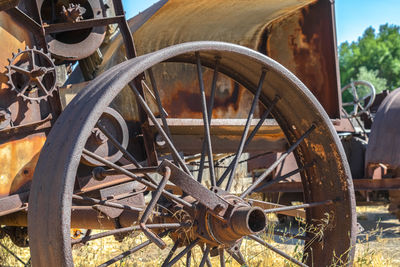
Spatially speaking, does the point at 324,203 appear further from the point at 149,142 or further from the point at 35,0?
the point at 35,0

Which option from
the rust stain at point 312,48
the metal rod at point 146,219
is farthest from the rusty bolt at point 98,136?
the rust stain at point 312,48

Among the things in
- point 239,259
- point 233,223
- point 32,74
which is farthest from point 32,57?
point 239,259

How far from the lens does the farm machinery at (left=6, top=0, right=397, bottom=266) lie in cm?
219

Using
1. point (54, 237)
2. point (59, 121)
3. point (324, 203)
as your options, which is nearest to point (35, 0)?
point (59, 121)

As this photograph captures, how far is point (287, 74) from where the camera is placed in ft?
9.09

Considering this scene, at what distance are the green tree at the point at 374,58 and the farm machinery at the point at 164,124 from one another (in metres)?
32.2

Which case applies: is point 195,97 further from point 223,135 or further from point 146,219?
point 146,219

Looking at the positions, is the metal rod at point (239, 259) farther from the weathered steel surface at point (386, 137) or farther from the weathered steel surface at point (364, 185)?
the weathered steel surface at point (364, 185)

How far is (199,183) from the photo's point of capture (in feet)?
8.13

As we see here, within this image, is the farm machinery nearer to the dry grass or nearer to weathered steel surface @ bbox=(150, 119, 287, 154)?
weathered steel surface @ bbox=(150, 119, 287, 154)

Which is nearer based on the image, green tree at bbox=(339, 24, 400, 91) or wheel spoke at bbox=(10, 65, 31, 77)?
wheel spoke at bbox=(10, 65, 31, 77)

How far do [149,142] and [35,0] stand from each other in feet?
3.24

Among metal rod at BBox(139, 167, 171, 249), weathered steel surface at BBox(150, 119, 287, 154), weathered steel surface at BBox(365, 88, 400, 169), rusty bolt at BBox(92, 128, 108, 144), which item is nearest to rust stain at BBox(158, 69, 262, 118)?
weathered steel surface at BBox(150, 119, 287, 154)

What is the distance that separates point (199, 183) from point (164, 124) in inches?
17.1
